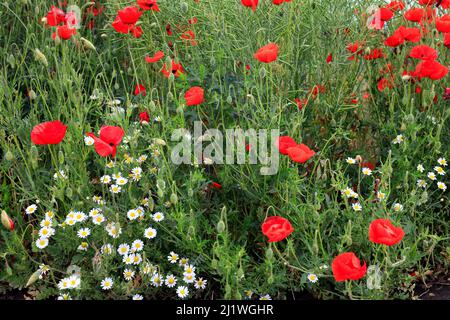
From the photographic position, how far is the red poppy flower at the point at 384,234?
71.4 inches

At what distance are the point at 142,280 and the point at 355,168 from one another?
106cm

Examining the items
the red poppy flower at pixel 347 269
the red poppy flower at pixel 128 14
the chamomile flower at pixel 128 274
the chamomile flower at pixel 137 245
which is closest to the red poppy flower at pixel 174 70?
the red poppy flower at pixel 128 14

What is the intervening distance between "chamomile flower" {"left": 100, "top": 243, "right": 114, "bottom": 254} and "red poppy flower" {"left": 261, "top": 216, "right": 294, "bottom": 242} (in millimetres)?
563

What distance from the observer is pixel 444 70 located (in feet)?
8.00

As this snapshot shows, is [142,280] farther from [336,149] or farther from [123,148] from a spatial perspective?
[336,149]

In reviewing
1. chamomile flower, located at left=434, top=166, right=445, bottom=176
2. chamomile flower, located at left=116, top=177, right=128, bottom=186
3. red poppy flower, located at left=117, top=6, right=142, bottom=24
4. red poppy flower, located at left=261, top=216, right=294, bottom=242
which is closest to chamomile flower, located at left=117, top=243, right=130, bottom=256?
chamomile flower, located at left=116, top=177, right=128, bottom=186

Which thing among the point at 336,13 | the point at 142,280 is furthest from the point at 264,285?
the point at 336,13

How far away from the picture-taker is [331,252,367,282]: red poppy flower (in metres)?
1.82

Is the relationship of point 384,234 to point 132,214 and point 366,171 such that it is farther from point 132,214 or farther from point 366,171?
point 132,214

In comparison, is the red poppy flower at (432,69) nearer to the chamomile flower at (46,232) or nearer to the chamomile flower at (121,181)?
the chamomile flower at (121,181)

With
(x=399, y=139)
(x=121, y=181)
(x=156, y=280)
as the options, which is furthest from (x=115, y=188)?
(x=399, y=139)

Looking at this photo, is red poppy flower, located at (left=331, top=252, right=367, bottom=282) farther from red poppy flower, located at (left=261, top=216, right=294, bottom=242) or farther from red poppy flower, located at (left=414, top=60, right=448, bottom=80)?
red poppy flower, located at (left=414, top=60, right=448, bottom=80)

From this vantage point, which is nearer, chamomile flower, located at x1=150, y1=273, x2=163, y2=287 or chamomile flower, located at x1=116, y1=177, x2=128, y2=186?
chamomile flower, located at x1=150, y1=273, x2=163, y2=287

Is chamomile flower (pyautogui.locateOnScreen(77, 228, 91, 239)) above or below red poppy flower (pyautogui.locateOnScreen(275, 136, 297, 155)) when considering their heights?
below
